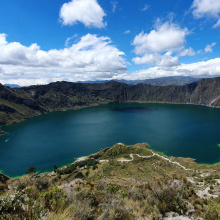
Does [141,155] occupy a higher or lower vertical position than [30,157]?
higher

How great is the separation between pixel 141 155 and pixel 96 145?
45924 millimetres

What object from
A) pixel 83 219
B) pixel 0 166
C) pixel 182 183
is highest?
pixel 83 219

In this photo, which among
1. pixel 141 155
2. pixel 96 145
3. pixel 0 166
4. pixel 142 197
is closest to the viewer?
pixel 142 197

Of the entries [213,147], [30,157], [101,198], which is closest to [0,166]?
[30,157]

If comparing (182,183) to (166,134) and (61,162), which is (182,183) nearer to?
(61,162)

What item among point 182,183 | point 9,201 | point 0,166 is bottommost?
point 0,166

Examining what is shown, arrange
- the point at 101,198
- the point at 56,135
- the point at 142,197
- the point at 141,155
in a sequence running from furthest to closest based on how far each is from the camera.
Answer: the point at 56,135 < the point at 141,155 < the point at 142,197 < the point at 101,198

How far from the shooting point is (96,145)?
383 feet

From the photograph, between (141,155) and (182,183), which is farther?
(141,155)

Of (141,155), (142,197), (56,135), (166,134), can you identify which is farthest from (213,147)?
(56,135)

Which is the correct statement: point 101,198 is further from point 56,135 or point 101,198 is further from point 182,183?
point 56,135

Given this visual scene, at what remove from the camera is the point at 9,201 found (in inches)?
284

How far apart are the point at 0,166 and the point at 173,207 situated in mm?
108424

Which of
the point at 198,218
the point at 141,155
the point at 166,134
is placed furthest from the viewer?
the point at 166,134
